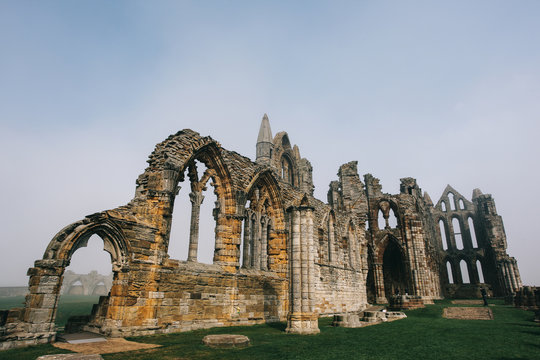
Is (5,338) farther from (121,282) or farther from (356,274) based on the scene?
(356,274)

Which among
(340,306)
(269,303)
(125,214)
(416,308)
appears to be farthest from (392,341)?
(416,308)

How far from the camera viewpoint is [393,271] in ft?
94.3

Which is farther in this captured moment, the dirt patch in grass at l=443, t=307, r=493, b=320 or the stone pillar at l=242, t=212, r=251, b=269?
the dirt patch in grass at l=443, t=307, r=493, b=320

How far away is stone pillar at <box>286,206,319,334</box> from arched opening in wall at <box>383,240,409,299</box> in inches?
834

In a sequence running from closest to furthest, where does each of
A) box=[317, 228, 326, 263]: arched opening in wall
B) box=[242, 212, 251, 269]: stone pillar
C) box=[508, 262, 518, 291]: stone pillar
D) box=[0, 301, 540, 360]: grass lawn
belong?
box=[0, 301, 540, 360]: grass lawn
box=[242, 212, 251, 269]: stone pillar
box=[317, 228, 326, 263]: arched opening in wall
box=[508, 262, 518, 291]: stone pillar

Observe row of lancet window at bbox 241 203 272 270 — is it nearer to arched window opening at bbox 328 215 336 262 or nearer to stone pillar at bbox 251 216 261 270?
stone pillar at bbox 251 216 261 270

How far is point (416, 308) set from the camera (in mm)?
17344

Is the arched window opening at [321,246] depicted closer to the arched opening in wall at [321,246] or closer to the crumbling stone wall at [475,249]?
the arched opening in wall at [321,246]

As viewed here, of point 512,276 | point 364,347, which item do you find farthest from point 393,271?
point 364,347

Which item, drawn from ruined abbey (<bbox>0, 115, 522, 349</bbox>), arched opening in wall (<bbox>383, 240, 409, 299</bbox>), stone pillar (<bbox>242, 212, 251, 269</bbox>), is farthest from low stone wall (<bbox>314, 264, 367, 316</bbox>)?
arched opening in wall (<bbox>383, 240, 409, 299</bbox>)

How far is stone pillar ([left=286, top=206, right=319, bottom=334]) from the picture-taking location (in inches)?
344

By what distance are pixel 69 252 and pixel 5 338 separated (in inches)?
71.6

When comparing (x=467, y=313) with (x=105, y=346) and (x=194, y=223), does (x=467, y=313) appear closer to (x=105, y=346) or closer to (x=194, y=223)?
(x=194, y=223)

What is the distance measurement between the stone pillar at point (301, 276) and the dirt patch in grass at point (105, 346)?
395cm
